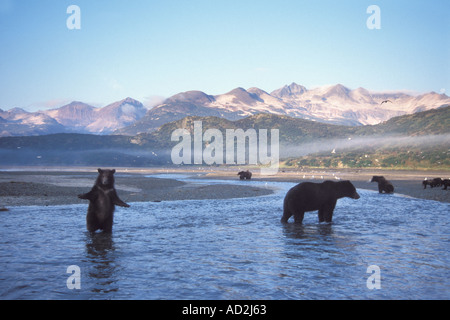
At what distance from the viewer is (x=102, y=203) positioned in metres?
15.6

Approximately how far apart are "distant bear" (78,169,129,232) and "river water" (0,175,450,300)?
529 millimetres

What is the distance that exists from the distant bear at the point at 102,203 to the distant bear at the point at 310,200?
8008 millimetres

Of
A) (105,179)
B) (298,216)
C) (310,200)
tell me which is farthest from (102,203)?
(310,200)

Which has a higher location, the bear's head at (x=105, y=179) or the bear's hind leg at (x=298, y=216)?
the bear's head at (x=105, y=179)

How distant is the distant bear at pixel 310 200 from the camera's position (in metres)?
19.2

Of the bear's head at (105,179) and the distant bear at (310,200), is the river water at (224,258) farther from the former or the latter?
the bear's head at (105,179)

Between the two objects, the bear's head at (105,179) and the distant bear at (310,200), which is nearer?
the bear's head at (105,179)

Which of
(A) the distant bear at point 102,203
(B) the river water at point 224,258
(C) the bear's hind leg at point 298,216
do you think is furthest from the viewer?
(C) the bear's hind leg at point 298,216

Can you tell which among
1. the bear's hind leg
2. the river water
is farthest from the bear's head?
the bear's hind leg

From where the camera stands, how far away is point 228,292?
9258mm

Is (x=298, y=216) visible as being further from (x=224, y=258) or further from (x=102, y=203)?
(x=102, y=203)

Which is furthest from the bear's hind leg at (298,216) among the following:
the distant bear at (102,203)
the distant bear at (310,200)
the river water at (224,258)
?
the distant bear at (102,203)
